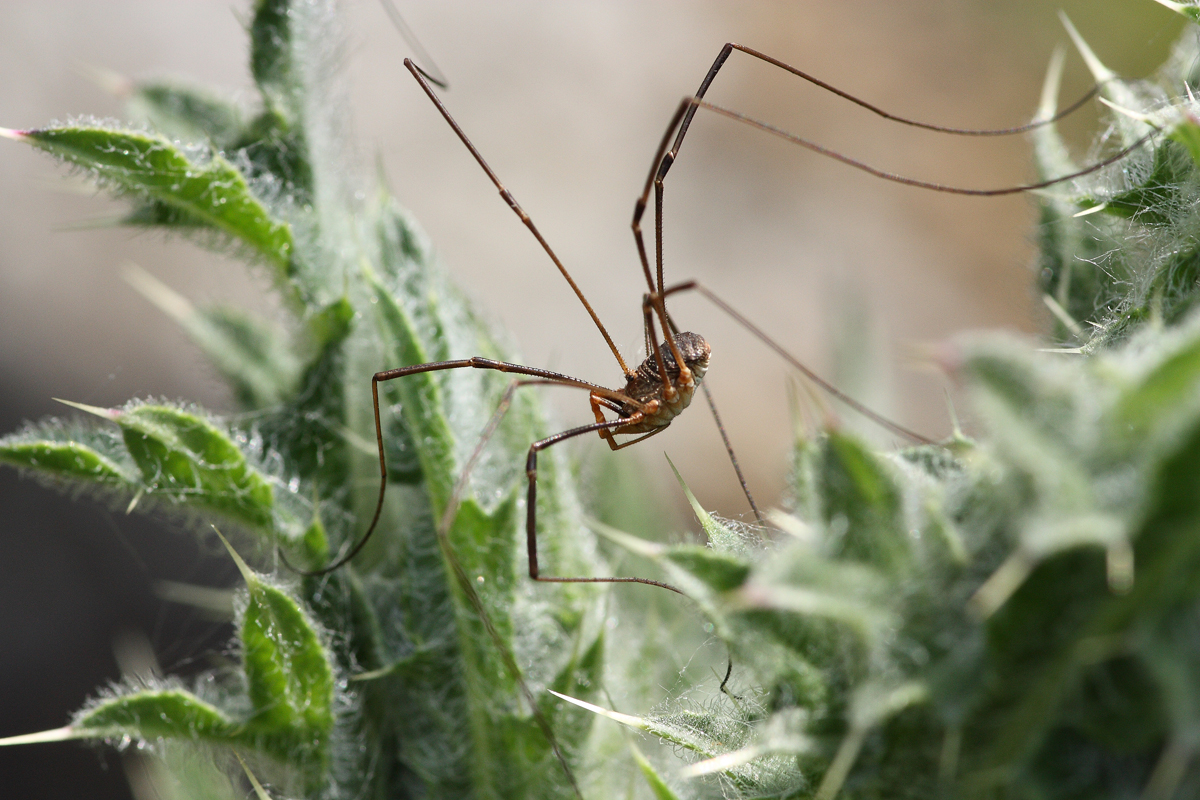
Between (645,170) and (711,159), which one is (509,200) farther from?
(711,159)

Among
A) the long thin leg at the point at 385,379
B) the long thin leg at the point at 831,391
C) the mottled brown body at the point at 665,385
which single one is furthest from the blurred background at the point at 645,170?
the long thin leg at the point at 385,379

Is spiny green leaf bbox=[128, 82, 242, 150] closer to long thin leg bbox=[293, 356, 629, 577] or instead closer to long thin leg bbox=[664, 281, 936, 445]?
long thin leg bbox=[293, 356, 629, 577]

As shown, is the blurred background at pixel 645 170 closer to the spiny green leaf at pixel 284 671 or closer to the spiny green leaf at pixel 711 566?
the spiny green leaf at pixel 284 671

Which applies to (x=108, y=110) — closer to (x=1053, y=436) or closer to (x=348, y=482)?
(x=348, y=482)

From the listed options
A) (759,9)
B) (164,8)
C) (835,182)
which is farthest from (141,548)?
(759,9)

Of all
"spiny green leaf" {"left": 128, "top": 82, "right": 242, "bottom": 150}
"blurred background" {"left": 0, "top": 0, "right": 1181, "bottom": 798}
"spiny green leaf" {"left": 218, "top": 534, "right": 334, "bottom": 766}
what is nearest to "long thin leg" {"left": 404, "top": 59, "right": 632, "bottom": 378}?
"spiny green leaf" {"left": 128, "top": 82, "right": 242, "bottom": 150}

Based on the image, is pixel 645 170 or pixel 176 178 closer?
pixel 176 178

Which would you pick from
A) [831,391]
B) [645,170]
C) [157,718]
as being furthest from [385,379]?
[645,170]
